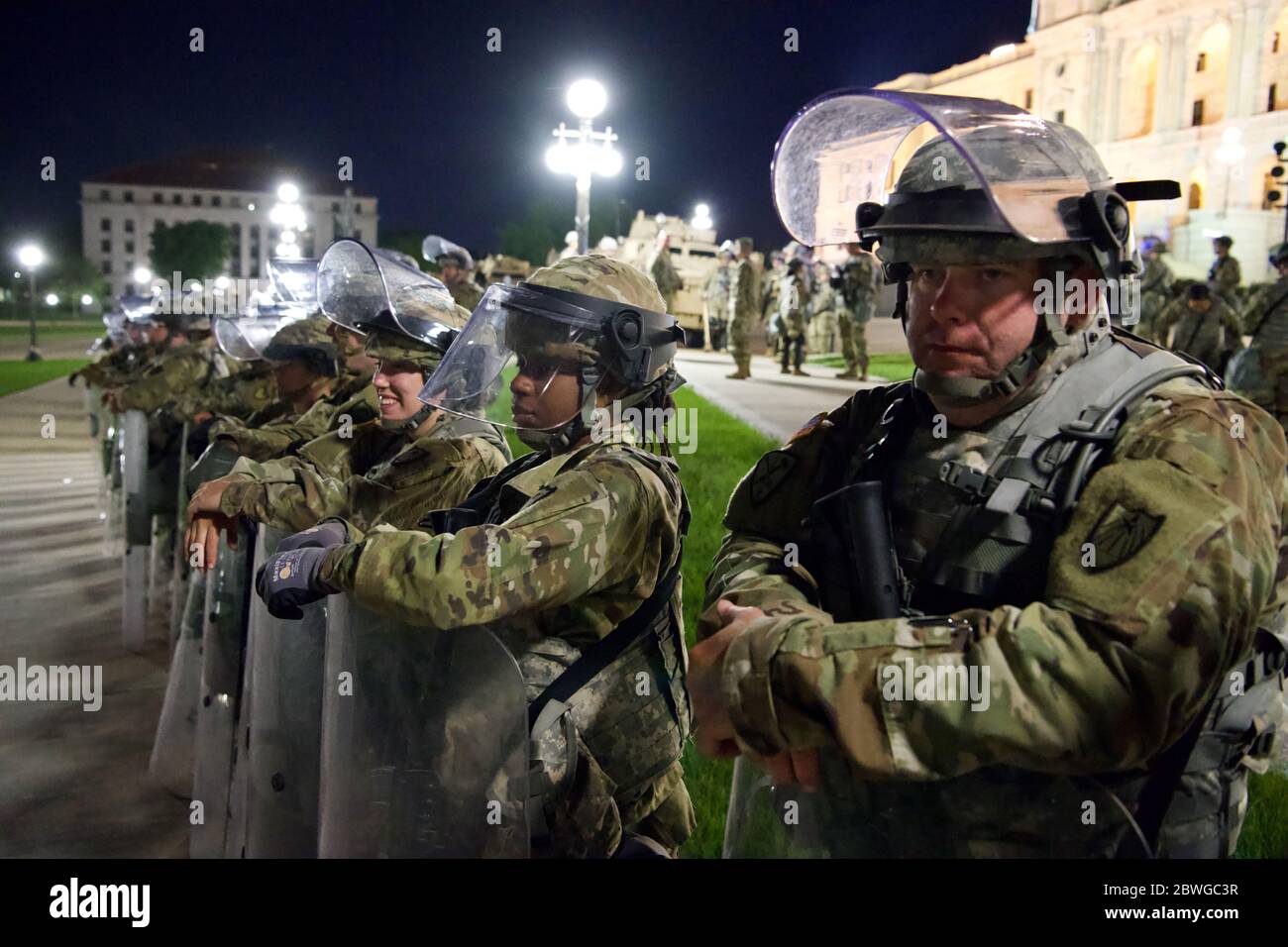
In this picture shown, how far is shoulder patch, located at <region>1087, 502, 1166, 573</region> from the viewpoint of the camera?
4.86ft

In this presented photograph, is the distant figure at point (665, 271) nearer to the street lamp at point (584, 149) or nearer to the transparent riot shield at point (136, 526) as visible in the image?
the street lamp at point (584, 149)

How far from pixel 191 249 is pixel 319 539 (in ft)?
325

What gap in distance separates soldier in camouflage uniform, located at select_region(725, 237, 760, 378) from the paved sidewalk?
9.76m

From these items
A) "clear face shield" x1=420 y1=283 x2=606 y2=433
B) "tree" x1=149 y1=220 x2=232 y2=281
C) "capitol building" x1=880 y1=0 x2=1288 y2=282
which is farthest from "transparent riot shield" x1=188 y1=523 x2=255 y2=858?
"tree" x1=149 y1=220 x2=232 y2=281

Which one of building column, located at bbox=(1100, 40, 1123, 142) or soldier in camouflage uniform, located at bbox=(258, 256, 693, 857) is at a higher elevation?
building column, located at bbox=(1100, 40, 1123, 142)

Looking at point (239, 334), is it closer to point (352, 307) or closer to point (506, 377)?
point (352, 307)

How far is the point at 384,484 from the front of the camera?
346 cm

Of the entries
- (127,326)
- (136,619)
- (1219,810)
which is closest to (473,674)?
(1219,810)

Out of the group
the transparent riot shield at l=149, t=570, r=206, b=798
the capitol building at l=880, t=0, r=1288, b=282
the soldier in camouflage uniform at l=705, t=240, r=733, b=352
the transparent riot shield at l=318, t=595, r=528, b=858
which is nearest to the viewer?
the transparent riot shield at l=318, t=595, r=528, b=858

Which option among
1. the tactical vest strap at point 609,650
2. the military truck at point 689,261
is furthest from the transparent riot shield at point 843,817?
the military truck at point 689,261

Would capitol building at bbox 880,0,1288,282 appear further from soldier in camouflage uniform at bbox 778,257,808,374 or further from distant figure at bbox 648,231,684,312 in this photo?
soldier in camouflage uniform at bbox 778,257,808,374

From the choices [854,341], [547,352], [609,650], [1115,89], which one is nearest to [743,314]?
[854,341]

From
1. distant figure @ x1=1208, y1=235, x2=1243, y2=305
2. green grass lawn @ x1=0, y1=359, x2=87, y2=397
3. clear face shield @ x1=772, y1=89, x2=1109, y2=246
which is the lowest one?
green grass lawn @ x1=0, y1=359, x2=87, y2=397

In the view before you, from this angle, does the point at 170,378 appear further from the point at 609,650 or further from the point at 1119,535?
the point at 1119,535
